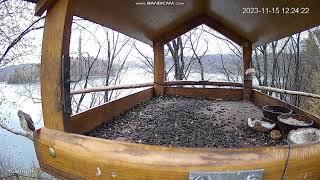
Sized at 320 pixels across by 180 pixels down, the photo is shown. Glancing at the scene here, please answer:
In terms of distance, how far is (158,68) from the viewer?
13.7 feet

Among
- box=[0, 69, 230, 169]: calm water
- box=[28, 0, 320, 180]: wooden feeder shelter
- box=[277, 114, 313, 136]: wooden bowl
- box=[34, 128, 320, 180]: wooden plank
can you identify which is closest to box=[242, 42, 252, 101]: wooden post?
box=[28, 0, 320, 180]: wooden feeder shelter

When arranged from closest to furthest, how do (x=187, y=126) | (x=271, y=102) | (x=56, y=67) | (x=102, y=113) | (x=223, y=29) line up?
(x=56, y=67), (x=187, y=126), (x=102, y=113), (x=271, y=102), (x=223, y=29)

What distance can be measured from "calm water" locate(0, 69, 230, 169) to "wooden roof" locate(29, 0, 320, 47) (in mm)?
5353

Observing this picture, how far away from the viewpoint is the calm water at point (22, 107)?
11.2m

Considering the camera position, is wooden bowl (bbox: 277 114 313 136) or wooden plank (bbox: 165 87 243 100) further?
wooden plank (bbox: 165 87 243 100)

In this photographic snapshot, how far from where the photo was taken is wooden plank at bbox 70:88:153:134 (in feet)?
6.64

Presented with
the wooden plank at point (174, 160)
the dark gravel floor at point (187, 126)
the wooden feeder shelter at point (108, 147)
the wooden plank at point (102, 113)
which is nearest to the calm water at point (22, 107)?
the wooden plank at point (102, 113)

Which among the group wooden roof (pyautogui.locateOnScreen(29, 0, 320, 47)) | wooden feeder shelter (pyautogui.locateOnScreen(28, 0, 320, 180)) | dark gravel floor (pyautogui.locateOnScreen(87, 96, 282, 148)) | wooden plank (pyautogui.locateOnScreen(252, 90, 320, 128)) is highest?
wooden roof (pyautogui.locateOnScreen(29, 0, 320, 47))

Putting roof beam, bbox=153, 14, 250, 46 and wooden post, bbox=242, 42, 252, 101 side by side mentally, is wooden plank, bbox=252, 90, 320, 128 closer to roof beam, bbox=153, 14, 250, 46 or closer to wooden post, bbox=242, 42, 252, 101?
wooden post, bbox=242, 42, 252, 101

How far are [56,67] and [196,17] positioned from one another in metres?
2.58

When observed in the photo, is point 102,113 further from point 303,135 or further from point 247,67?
point 247,67

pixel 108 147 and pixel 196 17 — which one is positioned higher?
pixel 196 17

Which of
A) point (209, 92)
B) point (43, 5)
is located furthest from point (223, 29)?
point (43, 5)

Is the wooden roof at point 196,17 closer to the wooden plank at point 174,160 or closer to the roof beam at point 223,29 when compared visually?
the roof beam at point 223,29
